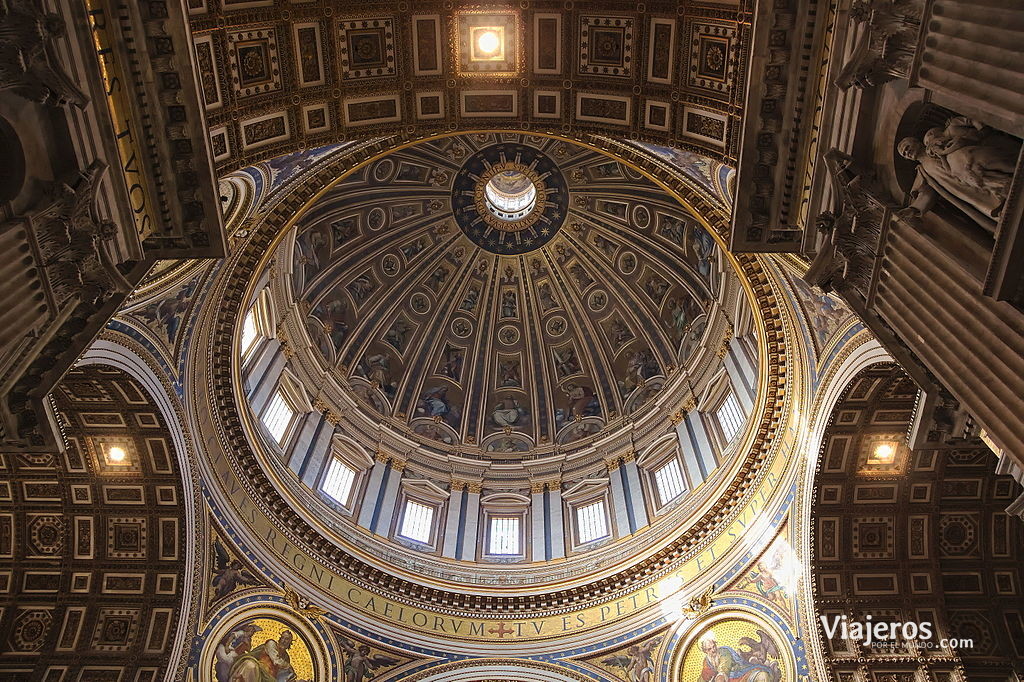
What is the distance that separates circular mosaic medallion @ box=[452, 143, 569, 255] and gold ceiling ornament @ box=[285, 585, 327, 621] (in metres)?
19.3

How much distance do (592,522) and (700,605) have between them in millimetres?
7016

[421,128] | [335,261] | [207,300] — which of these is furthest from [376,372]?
[421,128]

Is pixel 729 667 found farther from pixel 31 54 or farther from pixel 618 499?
pixel 31 54

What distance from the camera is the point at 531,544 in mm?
25969

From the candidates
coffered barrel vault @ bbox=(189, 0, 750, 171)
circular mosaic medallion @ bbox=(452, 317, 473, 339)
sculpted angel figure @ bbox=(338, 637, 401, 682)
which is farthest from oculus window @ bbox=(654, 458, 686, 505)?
coffered barrel vault @ bbox=(189, 0, 750, 171)

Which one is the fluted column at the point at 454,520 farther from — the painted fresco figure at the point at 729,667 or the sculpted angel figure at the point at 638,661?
the painted fresco figure at the point at 729,667

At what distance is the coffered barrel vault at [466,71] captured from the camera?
41.0 feet

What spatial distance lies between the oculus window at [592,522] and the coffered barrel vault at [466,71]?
15.4 metres

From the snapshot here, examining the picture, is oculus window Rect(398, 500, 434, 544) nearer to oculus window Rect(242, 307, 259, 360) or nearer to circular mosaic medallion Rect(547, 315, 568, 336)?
oculus window Rect(242, 307, 259, 360)

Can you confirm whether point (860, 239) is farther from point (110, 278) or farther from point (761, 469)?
point (761, 469)

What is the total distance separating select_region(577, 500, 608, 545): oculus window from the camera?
25578 mm

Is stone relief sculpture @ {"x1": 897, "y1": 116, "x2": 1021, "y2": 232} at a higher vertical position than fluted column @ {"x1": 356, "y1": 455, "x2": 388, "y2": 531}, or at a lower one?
lower

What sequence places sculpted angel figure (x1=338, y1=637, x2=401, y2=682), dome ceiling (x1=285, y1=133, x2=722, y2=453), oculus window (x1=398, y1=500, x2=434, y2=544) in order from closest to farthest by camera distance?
sculpted angel figure (x1=338, y1=637, x2=401, y2=682) < oculus window (x1=398, y1=500, x2=434, y2=544) < dome ceiling (x1=285, y1=133, x2=722, y2=453)

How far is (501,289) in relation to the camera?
34938mm
